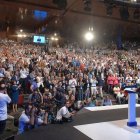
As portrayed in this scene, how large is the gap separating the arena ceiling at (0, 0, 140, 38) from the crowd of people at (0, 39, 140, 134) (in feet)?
7.20

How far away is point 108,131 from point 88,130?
13.4 inches

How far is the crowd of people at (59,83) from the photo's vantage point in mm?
6964

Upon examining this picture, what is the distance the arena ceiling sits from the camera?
12.7 meters

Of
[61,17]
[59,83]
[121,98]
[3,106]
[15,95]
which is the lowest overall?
[121,98]

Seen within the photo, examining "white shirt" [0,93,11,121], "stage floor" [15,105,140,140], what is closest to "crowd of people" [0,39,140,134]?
"stage floor" [15,105,140,140]

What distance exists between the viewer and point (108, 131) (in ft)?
15.9

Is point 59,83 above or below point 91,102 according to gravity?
above

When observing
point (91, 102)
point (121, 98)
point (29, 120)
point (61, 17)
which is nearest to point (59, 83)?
point (91, 102)

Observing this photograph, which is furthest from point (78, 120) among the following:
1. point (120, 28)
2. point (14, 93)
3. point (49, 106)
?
point (120, 28)

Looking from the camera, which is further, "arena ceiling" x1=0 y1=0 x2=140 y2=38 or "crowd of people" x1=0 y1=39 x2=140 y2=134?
"arena ceiling" x1=0 y1=0 x2=140 y2=38

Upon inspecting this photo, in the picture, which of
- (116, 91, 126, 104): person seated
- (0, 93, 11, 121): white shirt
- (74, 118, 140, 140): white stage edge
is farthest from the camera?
(116, 91, 126, 104): person seated

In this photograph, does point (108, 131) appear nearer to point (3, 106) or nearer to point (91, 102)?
point (3, 106)

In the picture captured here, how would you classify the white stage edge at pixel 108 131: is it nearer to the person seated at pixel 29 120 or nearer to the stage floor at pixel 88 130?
the stage floor at pixel 88 130

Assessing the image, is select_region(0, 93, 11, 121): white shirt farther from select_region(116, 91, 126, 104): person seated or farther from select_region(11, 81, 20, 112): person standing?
select_region(116, 91, 126, 104): person seated
